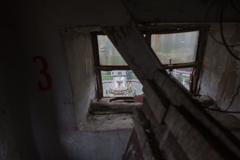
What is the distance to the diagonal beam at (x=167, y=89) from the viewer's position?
73 centimetres

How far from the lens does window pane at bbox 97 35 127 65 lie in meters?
2.24

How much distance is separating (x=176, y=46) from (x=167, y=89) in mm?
1277

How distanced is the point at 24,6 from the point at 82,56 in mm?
661

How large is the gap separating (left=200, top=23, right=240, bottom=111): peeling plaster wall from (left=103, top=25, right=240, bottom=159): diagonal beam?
0.84m

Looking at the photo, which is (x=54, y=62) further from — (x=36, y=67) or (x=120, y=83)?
(x=120, y=83)

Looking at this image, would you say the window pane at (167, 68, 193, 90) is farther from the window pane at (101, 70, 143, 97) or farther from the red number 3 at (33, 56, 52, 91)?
the red number 3 at (33, 56, 52, 91)

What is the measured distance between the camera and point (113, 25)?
146 centimetres

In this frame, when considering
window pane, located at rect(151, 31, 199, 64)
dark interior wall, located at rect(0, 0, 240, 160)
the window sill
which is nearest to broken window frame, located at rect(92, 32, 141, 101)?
the window sill

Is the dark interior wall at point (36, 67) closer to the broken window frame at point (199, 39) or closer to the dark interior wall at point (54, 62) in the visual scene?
the dark interior wall at point (54, 62)

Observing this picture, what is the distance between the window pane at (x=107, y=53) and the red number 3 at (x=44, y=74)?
0.75 meters

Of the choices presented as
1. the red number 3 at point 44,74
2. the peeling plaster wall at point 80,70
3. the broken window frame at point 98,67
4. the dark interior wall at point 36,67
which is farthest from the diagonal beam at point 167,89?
the broken window frame at point 98,67

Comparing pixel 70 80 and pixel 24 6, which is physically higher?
pixel 24 6

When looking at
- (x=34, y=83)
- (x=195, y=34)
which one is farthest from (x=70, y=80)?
(x=195, y=34)

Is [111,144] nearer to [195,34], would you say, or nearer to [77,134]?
[77,134]
